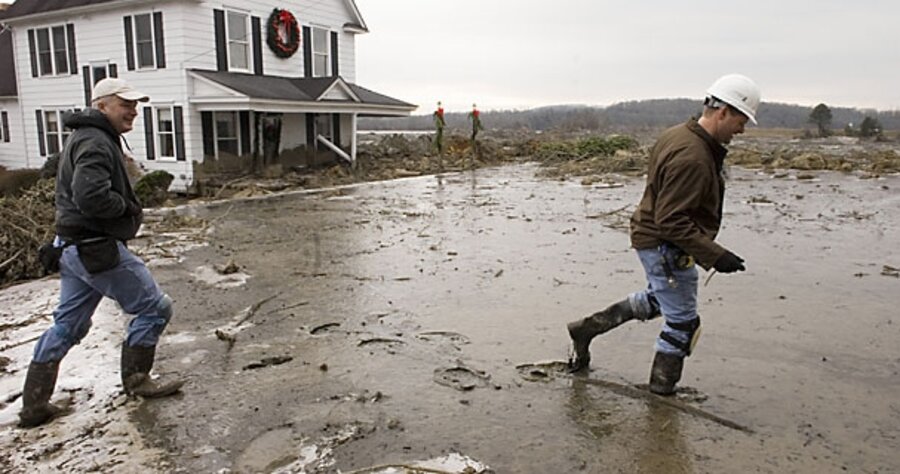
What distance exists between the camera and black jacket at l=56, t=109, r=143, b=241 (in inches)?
147

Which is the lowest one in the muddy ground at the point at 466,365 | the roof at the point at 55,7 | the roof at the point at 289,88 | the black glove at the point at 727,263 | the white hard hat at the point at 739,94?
the muddy ground at the point at 466,365

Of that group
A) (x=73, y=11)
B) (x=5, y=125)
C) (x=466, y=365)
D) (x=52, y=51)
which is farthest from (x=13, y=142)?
(x=466, y=365)

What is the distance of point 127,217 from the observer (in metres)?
4.00

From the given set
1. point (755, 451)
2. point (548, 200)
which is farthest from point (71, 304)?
point (548, 200)

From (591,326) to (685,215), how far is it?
112cm

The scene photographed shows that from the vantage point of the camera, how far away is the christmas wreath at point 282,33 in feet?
69.0

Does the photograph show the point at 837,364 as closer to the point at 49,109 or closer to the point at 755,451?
the point at 755,451

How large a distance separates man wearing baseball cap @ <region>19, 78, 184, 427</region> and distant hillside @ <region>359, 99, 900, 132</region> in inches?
2351

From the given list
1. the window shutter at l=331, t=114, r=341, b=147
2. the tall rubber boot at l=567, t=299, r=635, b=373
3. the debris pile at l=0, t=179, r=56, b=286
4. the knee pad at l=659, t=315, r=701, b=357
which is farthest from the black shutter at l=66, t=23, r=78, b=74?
the knee pad at l=659, t=315, r=701, b=357

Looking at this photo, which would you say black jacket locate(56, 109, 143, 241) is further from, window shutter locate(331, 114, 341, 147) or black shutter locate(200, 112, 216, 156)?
window shutter locate(331, 114, 341, 147)

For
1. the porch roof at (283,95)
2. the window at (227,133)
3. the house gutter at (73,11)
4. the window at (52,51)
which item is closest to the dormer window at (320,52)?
the porch roof at (283,95)

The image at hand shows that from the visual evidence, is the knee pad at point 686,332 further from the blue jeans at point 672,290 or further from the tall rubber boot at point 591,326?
the tall rubber boot at point 591,326

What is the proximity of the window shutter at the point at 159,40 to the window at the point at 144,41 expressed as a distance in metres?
0.22

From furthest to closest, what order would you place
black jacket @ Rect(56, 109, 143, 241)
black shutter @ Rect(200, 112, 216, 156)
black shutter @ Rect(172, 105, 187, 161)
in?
black shutter @ Rect(200, 112, 216, 156) < black shutter @ Rect(172, 105, 187, 161) < black jacket @ Rect(56, 109, 143, 241)
